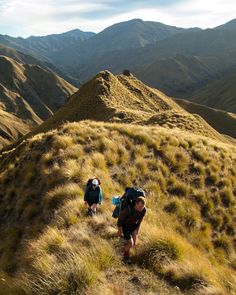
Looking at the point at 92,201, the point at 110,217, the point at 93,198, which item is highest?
the point at 93,198

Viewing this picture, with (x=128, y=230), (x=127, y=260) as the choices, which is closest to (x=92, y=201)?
(x=128, y=230)

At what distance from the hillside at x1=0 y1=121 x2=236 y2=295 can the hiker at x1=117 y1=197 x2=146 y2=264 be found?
41cm

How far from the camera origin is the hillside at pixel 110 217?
31.4 ft

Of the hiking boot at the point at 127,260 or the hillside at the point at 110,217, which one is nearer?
the hillside at the point at 110,217

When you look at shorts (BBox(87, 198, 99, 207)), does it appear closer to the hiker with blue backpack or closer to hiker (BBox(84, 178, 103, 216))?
hiker (BBox(84, 178, 103, 216))

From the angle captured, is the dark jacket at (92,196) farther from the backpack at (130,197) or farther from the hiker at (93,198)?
the backpack at (130,197)

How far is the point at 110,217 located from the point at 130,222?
215cm

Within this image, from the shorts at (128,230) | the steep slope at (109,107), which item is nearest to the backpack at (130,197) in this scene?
the shorts at (128,230)

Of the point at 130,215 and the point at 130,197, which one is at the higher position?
the point at 130,197

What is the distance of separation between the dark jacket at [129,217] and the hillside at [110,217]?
0.80m

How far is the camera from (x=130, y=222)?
10.9 m

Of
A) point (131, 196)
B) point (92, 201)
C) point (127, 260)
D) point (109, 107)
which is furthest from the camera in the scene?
point (109, 107)

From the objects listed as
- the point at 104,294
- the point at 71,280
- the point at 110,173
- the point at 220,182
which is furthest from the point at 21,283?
the point at 220,182

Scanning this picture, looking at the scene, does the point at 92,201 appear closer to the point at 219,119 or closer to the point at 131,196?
the point at 131,196
